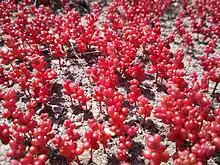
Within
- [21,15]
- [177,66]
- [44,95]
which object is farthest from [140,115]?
[21,15]

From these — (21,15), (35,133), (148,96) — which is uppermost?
(21,15)

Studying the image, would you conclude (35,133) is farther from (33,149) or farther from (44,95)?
(44,95)

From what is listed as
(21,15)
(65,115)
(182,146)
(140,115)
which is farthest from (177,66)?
(21,15)

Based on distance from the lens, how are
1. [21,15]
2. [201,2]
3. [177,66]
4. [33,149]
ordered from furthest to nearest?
[201,2], [21,15], [177,66], [33,149]

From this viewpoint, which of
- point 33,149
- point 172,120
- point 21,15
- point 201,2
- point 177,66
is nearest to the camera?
point 33,149

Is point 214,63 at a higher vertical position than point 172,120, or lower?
higher

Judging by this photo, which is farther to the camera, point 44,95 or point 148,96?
point 148,96
